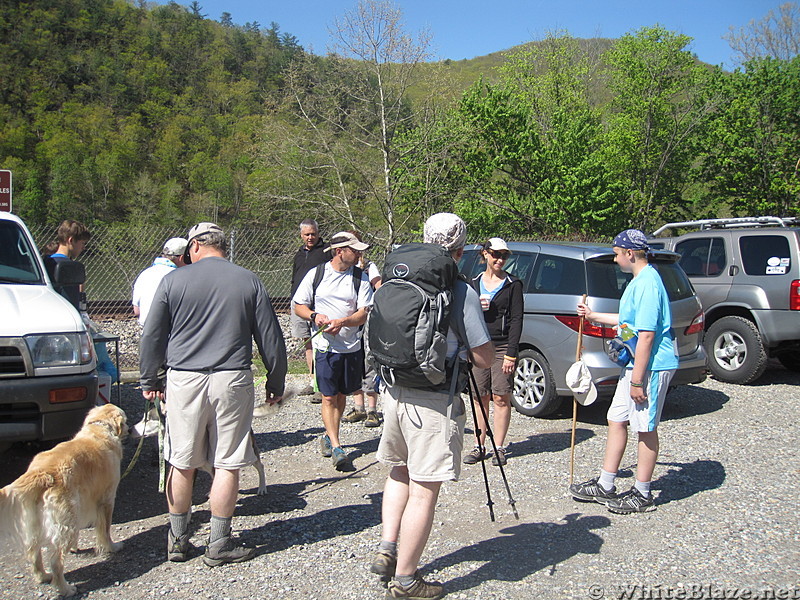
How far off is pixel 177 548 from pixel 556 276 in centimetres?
470

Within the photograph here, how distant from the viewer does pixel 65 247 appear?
19.4 feet

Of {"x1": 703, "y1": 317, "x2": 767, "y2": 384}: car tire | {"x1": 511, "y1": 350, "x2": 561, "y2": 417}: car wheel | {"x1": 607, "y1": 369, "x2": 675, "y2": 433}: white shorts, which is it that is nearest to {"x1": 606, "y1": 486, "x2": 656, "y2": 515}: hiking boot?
{"x1": 607, "y1": 369, "x2": 675, "y2": 433}: white shorts

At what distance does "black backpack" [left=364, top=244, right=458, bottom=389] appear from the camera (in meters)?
3.09

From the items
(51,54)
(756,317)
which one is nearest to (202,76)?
(51,54)

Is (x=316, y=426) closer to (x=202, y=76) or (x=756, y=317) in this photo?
(x=756, y=317)

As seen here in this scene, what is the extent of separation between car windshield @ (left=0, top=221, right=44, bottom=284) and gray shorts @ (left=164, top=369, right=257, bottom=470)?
241cm

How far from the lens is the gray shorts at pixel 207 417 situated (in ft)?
11.9

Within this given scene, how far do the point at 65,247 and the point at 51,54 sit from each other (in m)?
84.0

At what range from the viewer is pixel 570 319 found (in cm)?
668

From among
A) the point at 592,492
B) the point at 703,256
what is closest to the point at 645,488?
the point at 592,492

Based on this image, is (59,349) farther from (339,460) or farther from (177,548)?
(339,460)

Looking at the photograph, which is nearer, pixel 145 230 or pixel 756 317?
pixel 756 317

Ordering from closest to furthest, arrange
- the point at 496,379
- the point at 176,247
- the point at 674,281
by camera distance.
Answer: the point at 176,247 < the point at 496,379 < the point at 674,281

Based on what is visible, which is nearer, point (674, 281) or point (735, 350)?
point (674, 281)
